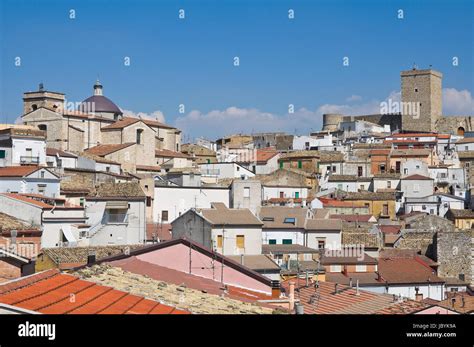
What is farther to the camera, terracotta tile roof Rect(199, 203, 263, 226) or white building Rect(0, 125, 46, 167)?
white building Rect(0, 125, 46, 167)

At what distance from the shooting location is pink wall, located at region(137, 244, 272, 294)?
39.7ft

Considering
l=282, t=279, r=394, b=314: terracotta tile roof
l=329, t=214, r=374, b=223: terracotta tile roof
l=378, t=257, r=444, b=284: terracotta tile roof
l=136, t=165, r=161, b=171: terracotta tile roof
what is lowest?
l=378, t=257, r=444, b=284: terracotta tile roof

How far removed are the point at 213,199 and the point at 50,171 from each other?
6.04 metres

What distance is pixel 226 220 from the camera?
22.3 meters

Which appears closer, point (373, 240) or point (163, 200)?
point (373, 240)

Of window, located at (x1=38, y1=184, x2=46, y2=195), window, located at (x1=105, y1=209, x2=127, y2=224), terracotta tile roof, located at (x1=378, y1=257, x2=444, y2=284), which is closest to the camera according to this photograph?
terracotta tile roof, located at (x1=378, y1=257, x2=444, y2=284)

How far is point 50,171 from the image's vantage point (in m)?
27.2

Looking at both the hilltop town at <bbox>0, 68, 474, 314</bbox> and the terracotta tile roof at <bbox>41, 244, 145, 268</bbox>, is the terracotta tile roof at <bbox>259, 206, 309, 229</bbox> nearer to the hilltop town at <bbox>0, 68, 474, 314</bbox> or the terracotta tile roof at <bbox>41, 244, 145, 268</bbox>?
the hilltop town at <bbox>0, 68, 474, 314</bbox>

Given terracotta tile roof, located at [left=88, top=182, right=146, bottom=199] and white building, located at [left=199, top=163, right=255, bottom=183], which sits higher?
white building, located at [left=199, top=163, right=255, bottom=183]

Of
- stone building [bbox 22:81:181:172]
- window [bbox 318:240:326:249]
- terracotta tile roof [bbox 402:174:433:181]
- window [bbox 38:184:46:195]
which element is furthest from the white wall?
terracotta tile roof [bbox 402:174:433:181]

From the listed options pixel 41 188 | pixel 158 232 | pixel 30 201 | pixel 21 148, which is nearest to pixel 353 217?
pixel 158 232

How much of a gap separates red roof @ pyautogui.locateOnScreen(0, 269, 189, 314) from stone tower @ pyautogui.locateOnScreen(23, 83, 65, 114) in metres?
38.2
